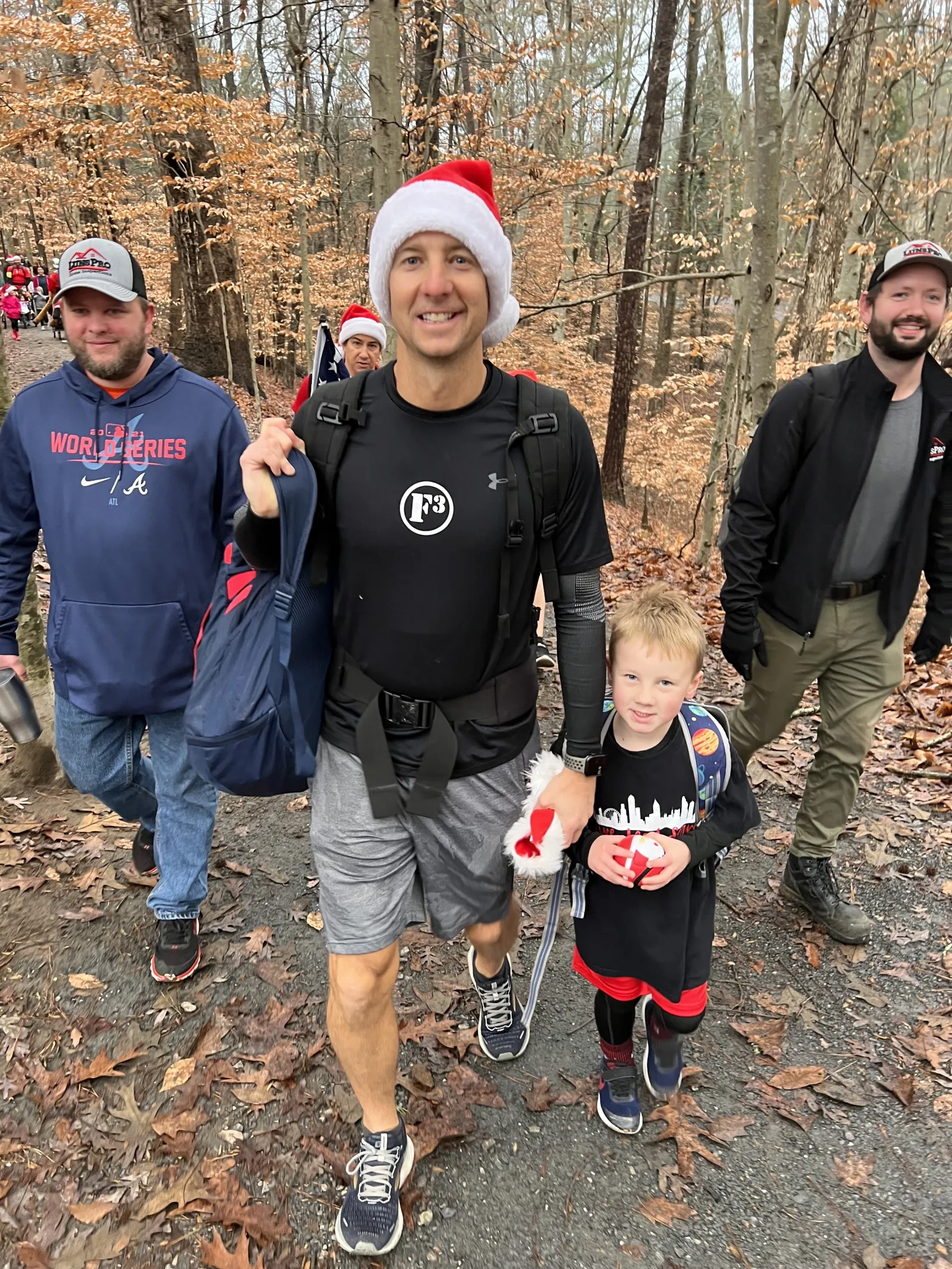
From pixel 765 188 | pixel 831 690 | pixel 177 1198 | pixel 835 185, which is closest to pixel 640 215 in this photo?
pixel 835 185

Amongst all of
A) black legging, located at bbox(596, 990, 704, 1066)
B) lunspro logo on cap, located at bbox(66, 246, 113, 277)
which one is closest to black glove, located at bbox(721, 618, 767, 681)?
black legging, located at bbox(596, 990, 704, 1066)

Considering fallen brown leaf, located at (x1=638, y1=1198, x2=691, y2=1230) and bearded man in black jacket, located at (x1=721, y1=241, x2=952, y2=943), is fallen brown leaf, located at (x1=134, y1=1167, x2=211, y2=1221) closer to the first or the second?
fallen brown leaf, located at (x1=638, y1=1198, x2=691, y2=1230)

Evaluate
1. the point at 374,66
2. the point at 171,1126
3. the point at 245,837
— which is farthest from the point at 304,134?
the point at 171,1126

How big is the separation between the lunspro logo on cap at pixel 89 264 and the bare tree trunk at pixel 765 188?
5557mm

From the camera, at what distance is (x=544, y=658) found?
5.97 meters

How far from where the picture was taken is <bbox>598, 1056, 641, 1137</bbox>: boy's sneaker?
2535mm

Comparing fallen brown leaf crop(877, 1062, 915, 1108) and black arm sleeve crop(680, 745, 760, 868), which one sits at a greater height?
black arm sleeve crop(680, 745, 760, 868)

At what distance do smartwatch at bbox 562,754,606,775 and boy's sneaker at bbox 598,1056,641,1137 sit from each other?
1118 mm

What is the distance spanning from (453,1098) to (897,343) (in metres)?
3.28

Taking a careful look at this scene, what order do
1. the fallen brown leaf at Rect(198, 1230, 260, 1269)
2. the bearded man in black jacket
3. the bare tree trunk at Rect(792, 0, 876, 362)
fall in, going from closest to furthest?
the fallen brown leaf at Rect(198, 1230, 260, 1269)
the bearded man in black jacket
the bare tree trunk at Rect(792, 0, 876, 362)

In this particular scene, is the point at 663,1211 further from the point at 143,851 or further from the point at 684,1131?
the point at 143,851

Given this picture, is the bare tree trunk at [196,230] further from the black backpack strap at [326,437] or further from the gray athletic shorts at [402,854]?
the gray athletic shorts at [402,854]

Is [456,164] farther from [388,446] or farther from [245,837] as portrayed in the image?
[245,837]

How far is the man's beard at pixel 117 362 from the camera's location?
2752 millimetres
